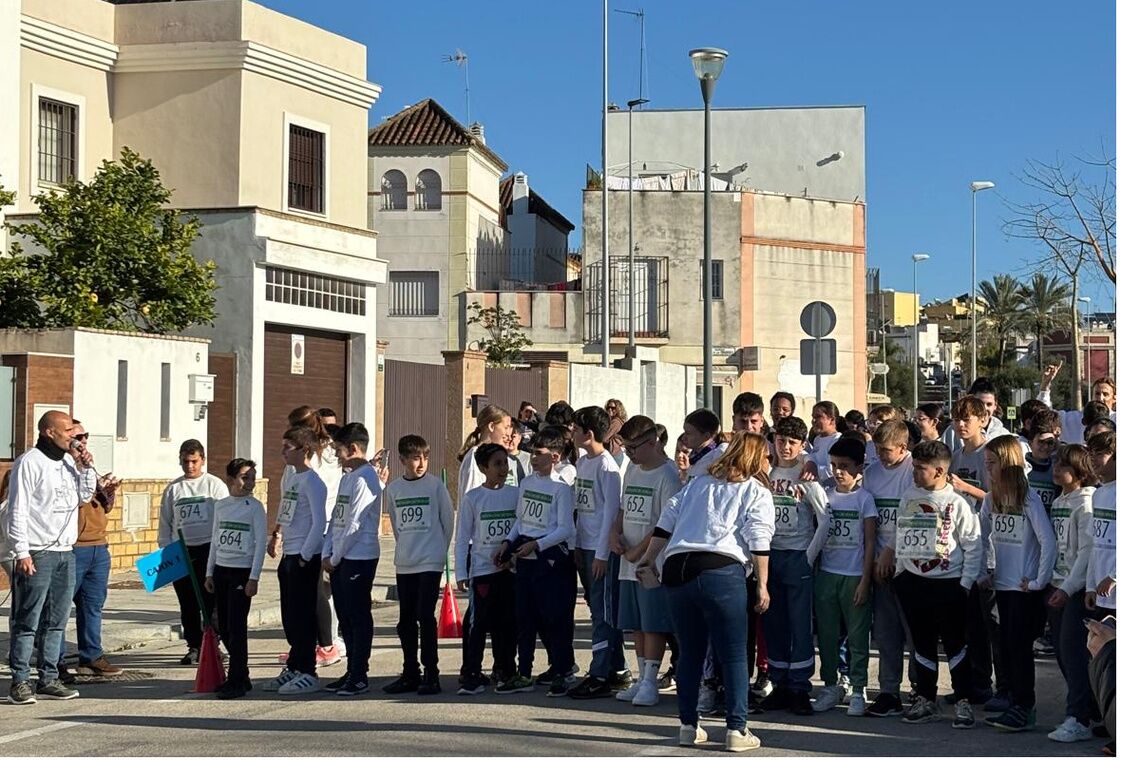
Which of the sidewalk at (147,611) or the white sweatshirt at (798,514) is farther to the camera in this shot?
the sidewalk at (147,611)

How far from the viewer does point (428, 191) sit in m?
52.6

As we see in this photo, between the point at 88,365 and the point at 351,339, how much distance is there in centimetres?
901

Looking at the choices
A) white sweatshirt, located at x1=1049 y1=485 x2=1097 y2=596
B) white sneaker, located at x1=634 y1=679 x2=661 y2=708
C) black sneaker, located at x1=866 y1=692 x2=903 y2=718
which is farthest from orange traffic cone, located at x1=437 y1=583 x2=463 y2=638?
white sweatshirt, located at x1=1049 y1=485 x2=1097 y2=596

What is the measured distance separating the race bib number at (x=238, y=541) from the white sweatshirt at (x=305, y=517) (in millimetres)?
235

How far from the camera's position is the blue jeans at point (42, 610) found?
11.2 m

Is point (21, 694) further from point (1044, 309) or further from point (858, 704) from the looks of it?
point (1044, 309)

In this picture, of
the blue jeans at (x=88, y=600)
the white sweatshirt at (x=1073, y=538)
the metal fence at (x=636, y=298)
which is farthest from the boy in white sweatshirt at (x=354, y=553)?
the metal fence at (x=636, y=298)

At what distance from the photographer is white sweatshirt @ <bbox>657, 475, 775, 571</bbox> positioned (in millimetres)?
9164

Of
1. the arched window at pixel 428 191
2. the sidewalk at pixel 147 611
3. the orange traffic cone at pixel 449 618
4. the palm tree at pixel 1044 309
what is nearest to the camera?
the orange traffic cone at pixel 449 618

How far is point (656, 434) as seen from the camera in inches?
419

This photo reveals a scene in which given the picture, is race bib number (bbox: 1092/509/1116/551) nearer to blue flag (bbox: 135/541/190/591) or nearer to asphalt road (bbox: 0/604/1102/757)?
asphalt road (bbox: 0/604/1102/757)

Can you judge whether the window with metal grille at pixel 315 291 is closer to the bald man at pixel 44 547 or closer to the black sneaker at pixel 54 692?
the bald man at pixel 44 547

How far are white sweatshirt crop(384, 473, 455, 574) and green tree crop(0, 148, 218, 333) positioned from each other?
41.2 ft

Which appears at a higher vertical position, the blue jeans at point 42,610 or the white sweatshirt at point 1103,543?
the white sweatshirt at point 1103,543
